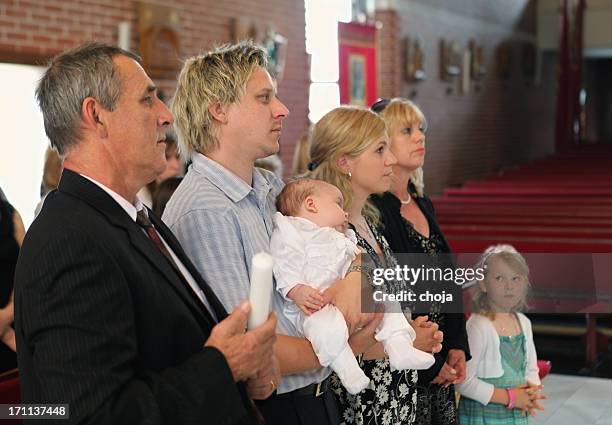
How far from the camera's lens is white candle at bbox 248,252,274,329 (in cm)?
157

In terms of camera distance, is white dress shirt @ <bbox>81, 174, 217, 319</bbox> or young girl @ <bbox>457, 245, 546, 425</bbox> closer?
white dress shirt @ <bbox>81, 174, 217, 319</bbox>

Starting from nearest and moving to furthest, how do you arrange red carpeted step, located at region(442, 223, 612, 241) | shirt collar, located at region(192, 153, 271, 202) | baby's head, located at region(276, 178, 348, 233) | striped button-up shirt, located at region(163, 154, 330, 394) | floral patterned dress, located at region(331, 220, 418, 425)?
striped button-up shirt, located at region(163, 154, 330, 394) → shirt collar, located at region(192, 153, 271, 202) → baby's head, located at region(276, 178, 348, 233) → floral patterned dress, located at region(331, 220, 418, 425) → red carpeted step, located at region(442, 223, 612, 241)

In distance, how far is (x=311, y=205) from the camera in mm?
2312

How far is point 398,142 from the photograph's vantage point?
3.14m

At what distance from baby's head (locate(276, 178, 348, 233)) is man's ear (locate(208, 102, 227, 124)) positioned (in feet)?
1.18

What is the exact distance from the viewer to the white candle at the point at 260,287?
1.57 m

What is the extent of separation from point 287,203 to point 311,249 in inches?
8.2

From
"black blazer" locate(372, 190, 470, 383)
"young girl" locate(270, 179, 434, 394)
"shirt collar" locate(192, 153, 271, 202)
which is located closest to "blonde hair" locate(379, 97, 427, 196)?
"black blazer" locate(372, 190, 470, 383)

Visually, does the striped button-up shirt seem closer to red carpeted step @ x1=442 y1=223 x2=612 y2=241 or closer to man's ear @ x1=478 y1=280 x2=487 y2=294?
man's ear @ x1=478 y1=280 x2=487 y2=294

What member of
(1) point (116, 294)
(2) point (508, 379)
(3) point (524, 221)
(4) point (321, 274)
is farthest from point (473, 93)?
(1) point (116, 294)

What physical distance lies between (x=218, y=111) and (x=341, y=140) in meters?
0.69

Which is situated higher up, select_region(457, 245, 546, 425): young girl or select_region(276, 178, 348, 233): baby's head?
select_region(276, 178, 348, 233): baby's head

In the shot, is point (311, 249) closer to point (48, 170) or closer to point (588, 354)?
point (588, 354)

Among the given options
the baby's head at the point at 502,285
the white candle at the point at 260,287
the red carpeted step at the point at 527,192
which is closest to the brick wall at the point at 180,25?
the red carpeted step at the point at 527,192
